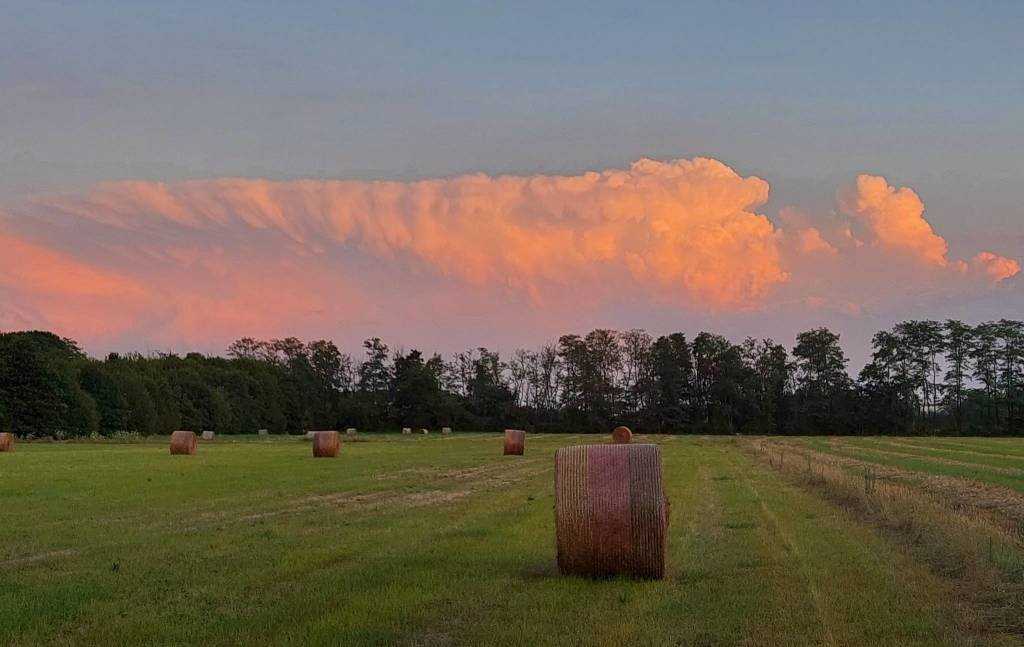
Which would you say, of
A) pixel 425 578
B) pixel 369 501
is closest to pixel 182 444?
pixel 369 501

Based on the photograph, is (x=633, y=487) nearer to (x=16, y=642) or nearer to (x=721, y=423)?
(x=16, y=642)

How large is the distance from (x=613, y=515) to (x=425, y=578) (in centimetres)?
239

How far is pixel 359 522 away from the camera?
16984 mm

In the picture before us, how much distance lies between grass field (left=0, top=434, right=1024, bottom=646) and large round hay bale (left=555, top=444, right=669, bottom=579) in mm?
324

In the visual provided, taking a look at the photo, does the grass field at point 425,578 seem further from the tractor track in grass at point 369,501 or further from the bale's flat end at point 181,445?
the bale's flat end at point 181,445

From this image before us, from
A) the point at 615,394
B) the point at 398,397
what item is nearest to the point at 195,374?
the point at 398,397

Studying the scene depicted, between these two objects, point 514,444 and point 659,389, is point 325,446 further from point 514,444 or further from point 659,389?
point 659,389

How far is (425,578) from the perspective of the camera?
11.3 metres

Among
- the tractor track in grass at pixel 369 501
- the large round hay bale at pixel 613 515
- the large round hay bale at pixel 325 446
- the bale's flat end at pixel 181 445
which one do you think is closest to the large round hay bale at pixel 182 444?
the bale's flat end at pixel 181 445

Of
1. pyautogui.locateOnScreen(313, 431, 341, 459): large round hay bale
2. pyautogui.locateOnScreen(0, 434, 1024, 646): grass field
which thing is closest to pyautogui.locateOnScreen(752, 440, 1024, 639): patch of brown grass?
pyautogui.locateOnScreen(0, 434, 1024, 646): grass field

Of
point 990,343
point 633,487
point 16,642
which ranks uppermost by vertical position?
point 990,343

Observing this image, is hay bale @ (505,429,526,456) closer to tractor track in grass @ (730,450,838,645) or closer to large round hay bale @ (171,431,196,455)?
large round hay bale @ (171,431,196,455)

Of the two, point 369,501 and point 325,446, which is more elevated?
point 325,446

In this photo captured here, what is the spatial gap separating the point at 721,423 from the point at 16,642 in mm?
122150
